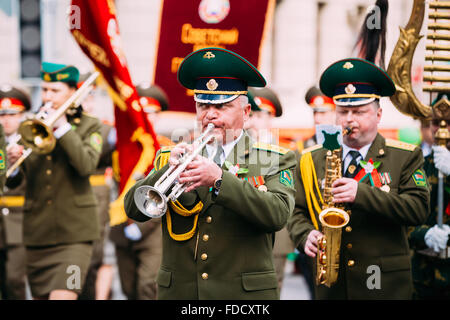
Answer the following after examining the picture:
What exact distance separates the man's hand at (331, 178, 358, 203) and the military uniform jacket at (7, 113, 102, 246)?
2695 millimetres

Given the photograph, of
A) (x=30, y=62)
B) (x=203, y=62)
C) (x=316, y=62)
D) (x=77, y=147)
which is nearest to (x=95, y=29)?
(x=77, y=147)

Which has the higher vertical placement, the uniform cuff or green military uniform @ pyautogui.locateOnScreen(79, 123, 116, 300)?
the uniform cuff

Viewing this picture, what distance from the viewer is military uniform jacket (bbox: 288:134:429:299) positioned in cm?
510

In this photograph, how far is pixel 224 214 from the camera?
4316mm

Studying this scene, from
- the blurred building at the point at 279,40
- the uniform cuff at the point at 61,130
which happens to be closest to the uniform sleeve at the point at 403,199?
the uniform cuff at the point at 61,130

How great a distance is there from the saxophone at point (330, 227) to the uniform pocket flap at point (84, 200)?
8.88ft

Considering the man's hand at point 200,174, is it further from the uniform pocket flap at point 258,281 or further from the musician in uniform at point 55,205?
the musician in uniform at point 55,205

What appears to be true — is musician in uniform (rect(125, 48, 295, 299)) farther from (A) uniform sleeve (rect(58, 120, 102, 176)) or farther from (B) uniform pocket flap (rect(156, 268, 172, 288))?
(A) uniform sleeve (rect(58, 120, 102, 176))

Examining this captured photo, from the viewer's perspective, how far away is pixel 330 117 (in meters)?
7.72

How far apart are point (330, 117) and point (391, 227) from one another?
2675 millimetres

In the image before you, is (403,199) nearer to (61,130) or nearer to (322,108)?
(322,108)

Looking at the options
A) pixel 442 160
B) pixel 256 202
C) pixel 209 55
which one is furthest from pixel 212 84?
pixel 442 160

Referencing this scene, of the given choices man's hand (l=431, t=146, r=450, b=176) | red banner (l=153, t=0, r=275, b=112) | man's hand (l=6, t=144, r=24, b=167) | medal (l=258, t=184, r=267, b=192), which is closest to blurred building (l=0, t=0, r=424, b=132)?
red banner (l=153, t=0, r=275, b=112)

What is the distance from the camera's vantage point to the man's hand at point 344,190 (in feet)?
16.0
